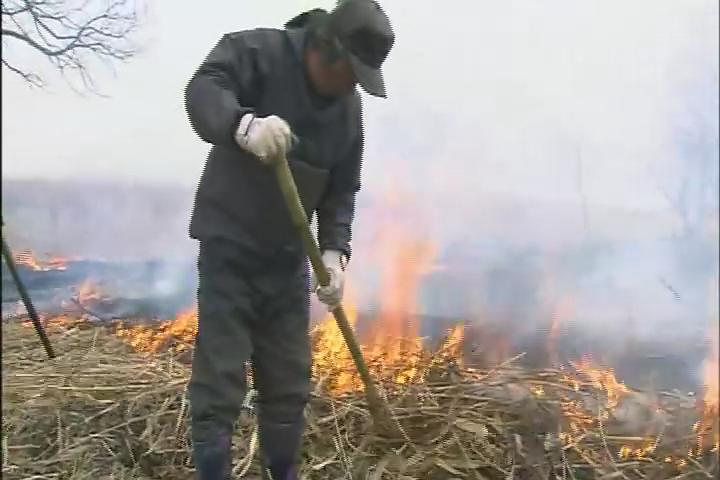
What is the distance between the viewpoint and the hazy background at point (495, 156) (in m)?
1.76

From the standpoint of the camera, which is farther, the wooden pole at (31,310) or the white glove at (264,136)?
the wooden pole at (31,310)

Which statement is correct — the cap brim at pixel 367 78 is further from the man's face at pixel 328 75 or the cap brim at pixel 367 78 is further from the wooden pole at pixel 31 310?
the wooden pole at pixel 31 310

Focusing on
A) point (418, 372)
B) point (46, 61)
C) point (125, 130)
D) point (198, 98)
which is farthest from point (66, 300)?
point (198, 98)

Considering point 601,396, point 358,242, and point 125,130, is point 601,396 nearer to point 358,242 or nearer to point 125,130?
point 358,242

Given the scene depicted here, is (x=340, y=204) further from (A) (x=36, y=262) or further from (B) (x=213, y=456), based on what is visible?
(A) (x=36, y=262)

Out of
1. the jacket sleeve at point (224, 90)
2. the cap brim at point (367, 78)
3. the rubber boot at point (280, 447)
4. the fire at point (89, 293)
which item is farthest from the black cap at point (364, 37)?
the fire at point (89, 293)

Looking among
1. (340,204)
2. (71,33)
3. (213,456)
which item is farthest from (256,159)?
(71,33)

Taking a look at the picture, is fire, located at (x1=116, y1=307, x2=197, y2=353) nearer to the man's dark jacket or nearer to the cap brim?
the man's dark jacket

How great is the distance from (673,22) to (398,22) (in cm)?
56

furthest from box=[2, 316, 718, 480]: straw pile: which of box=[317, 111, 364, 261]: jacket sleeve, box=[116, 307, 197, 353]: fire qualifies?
box=[317, 111, 364, 261]: jacket sleeve

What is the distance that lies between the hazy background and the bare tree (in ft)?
0.10

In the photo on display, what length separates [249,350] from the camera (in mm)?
1301

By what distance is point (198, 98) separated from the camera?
3.92 ft

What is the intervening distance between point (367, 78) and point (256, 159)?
0.21 m
